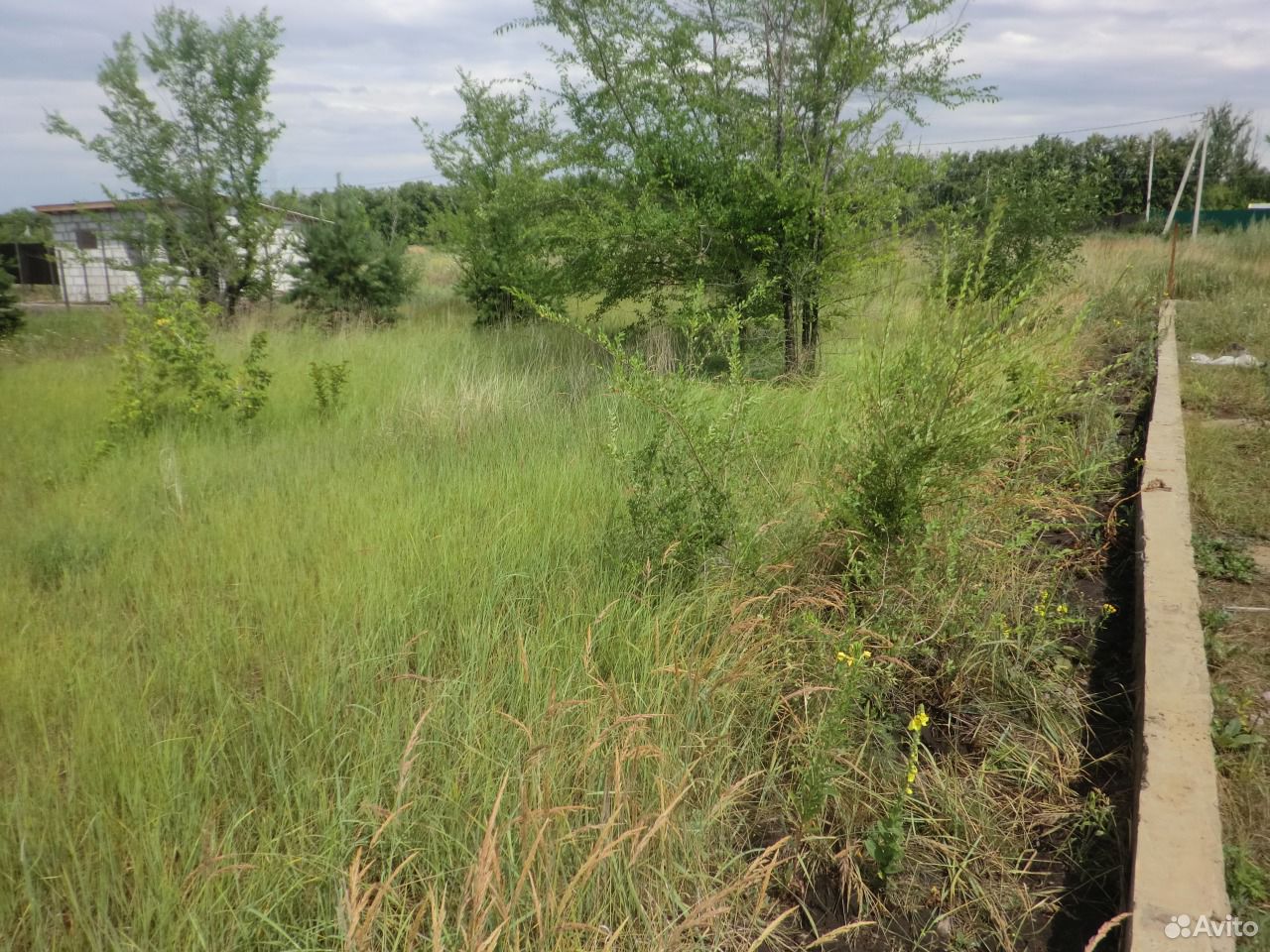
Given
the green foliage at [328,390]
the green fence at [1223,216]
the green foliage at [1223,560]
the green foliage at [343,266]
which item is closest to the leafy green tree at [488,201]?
the green foliage at [343,266]

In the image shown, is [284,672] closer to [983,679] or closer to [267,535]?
[267,535]

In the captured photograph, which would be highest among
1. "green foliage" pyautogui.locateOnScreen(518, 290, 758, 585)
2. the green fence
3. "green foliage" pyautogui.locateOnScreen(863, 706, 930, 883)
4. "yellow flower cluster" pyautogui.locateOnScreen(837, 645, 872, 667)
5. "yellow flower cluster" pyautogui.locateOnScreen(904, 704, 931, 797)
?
the green fence

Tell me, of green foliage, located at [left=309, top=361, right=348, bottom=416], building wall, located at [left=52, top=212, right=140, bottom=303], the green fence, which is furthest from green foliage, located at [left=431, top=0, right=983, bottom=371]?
the green fence

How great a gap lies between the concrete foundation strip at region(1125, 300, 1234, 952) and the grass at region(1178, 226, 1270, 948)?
0.47 ft

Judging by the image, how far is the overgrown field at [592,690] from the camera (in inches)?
73.3

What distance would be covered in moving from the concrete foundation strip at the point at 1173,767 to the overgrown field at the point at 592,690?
0.58ft

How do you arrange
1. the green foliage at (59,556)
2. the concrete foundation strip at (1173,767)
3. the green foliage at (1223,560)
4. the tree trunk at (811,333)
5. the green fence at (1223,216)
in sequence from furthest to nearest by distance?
the green fence at (1223,216), the tree trunk at (811,333), the green foliage at (1223,560), the green foliage at (59,556), the concrete foundation strip at (1173,767)

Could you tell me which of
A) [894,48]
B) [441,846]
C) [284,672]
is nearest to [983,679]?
[441,846]

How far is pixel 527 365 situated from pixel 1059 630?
527cm

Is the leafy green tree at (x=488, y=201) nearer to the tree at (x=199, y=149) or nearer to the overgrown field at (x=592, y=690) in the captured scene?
the tree at (x=199, y=149)

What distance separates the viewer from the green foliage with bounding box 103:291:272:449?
17.6ft

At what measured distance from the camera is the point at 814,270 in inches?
290

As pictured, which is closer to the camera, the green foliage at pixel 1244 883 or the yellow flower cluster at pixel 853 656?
the green foliage at pixel 1244 883

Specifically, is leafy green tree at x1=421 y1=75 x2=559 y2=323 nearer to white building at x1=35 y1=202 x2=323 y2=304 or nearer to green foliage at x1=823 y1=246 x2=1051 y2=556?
white building at x1=35 y1=202 x2=323 y2=304
